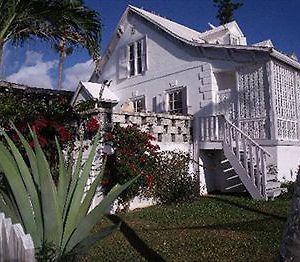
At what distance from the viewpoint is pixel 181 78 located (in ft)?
50.8

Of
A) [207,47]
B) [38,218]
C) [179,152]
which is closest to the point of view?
[38,218]

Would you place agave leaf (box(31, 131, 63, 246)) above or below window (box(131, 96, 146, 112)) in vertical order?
below

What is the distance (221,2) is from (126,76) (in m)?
20.2

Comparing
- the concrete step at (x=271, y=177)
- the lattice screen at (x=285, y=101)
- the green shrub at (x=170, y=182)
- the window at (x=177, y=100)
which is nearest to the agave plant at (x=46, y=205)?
the green shrub at (x=170, y=182)

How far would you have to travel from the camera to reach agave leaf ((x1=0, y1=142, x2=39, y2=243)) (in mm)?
3072

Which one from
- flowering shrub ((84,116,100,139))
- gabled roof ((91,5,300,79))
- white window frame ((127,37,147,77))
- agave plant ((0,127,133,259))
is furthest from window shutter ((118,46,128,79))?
agave plant ((0,127,133,259))

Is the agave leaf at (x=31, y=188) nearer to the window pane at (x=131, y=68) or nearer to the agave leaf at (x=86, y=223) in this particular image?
the agave leaf at (x=86, y=223)

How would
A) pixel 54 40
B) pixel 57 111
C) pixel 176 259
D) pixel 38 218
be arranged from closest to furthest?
pixel 38 218, pixel 176 259, pixel 57 111, pixel 54 40

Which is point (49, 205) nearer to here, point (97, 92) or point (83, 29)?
point (83, 29)

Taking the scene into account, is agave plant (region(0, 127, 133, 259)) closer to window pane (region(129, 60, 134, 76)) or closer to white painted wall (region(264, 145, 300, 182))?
white painted wall (region(264, 145, 300, 182))

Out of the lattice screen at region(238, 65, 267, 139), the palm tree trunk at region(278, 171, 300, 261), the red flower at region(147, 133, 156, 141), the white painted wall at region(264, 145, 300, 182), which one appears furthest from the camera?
the lattice screen at region(238, 65, 267, 139)

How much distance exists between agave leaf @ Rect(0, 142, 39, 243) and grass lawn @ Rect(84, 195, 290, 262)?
2.60 m

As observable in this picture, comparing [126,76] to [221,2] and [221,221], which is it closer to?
[221,221]

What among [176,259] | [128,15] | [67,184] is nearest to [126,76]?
[128,15]
